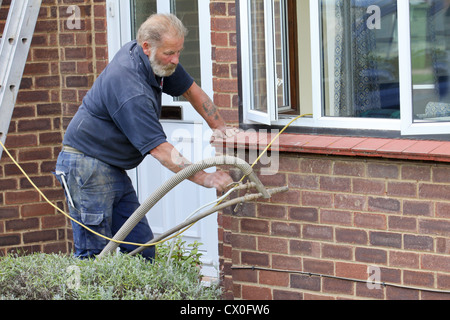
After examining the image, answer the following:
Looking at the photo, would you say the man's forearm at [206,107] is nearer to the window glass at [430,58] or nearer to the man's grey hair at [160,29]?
the man's grey hair at [160,29]

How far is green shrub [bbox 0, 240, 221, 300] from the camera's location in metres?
3.85

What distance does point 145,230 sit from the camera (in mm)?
4953

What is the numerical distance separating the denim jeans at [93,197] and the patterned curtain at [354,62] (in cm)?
138

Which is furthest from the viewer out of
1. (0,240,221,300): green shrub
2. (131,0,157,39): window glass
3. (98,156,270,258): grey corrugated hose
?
(131,0,157,39): window glass

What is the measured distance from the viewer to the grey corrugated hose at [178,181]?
14.0 ft

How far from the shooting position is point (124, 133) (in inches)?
179

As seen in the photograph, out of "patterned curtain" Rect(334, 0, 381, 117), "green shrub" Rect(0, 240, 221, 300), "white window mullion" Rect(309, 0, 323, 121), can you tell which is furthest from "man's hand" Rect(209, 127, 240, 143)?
"green shrub" Rect(0, 240, 221, 300)

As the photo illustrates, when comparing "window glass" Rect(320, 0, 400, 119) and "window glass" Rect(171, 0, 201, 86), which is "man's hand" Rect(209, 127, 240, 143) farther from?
"window glass" Rect(171, 0, 201, 86)

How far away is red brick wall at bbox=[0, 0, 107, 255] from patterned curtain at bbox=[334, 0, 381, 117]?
2149 mm

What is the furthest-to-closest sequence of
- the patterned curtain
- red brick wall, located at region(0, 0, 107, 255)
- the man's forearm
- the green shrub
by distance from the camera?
red brick wall, located at region(0, 0, 107, 255)
the man's forearm
the patterned curtain
the green shrub

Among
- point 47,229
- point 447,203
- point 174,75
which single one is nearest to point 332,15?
point 174,75
